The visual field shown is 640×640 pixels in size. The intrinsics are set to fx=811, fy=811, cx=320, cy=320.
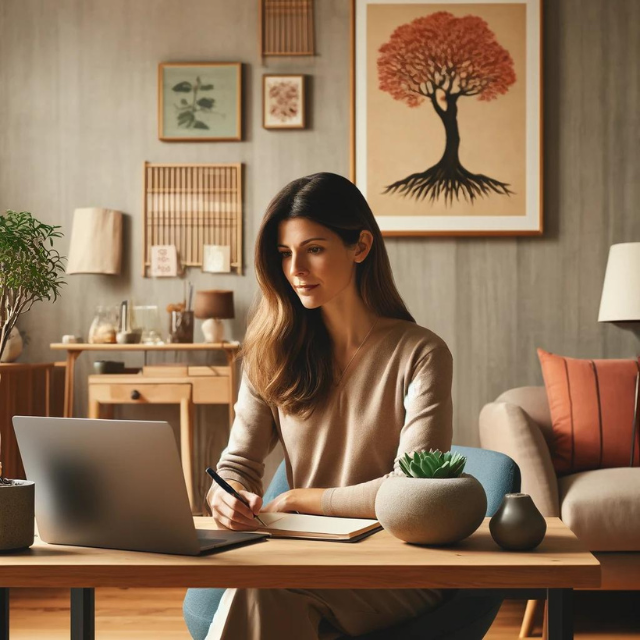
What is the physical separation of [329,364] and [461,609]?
1.71 ft

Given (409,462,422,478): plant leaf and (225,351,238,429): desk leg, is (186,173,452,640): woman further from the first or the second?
(225,351,238,429): desk leg

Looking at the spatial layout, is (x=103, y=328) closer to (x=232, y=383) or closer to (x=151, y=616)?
(x=232, y=383)

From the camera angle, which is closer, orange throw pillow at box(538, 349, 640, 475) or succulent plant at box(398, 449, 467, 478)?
succulent plant at box(398, 449, 467, 478)

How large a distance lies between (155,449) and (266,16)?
3118 millimetres

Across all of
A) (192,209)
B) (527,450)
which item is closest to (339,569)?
(527,450)

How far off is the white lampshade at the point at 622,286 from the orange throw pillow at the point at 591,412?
0.66 feet

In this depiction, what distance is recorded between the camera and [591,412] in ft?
10.2

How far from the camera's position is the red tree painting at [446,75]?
3662 millimetres

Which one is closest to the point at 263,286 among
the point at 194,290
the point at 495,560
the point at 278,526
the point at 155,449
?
the point at 278,526

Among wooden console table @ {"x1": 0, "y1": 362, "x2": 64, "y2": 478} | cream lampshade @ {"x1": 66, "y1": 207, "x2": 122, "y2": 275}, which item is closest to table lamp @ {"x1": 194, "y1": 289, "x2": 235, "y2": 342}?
cream lampshade @ {"x1": 66, "y1": 207, "x2": 122, "y2": 275}

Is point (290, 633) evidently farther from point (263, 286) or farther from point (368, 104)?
point (368, 104)

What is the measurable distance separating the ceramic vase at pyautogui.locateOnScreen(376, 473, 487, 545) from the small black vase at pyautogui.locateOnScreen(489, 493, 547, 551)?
0.09 feet

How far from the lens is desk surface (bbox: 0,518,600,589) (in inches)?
36.9

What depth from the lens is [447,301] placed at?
371cm
